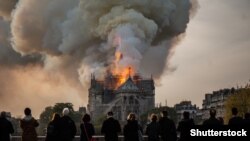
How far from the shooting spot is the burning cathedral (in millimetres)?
192375

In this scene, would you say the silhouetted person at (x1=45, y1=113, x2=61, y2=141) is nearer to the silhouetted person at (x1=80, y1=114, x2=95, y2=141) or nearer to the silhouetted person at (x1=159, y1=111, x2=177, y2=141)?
the silhouetted person at (x1=80, y1=114, x2=95, y2=141)

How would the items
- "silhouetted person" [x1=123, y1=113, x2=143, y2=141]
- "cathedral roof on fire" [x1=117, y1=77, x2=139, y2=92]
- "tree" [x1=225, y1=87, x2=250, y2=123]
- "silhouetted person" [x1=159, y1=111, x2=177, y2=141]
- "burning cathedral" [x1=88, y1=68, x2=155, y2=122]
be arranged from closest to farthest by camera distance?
"silhouetted person" [x1=159, y1=111, x2=177, y2=141] < "silhouetted person" [x1=123, y1=113, x2=143, y2=141] < "tree" [x1=225, y1=87, x2=250, y2=123] < "cathedral roof on fire" [x1=117, y1=77, x2=139, y2=92] < "burning cathedral" [x1=88, y1=68, x2=155, y2=122]

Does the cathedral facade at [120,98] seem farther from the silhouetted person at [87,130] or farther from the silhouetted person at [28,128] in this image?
the silhouetted person at [28,128]

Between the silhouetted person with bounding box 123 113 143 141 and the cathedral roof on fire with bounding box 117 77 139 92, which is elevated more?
the cathedral roof on fire with bounding box 117 77 139 92

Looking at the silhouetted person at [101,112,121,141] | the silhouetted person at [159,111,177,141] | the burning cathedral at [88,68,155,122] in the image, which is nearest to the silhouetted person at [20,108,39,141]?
the silhouetted person at [101,112,121,141]

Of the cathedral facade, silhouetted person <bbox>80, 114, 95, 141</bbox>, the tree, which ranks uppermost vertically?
the cathedral facade

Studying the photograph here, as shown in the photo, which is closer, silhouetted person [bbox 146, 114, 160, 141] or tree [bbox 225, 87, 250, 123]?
silhouetted person [bbox 146, 114, 160, 141]

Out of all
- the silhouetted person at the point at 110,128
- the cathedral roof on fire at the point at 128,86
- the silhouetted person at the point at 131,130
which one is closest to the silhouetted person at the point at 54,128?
the silhouetted person at the point at 110,128

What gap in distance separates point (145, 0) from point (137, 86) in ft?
170

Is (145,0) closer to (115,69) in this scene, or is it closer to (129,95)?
(115,69)

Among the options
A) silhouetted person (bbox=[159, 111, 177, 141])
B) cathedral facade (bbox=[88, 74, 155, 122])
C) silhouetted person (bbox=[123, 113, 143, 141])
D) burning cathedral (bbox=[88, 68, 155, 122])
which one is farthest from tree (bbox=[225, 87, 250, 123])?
silhouetted person (bbox=[123, 113, 143, 141])

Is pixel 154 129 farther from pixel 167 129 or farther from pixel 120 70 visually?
pixel 120 70

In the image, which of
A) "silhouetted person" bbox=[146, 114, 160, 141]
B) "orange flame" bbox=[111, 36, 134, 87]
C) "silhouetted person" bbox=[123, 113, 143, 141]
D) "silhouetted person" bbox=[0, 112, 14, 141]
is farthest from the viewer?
"orange flame" bbox=[111, 36, 134, 87]

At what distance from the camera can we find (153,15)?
15175cm
